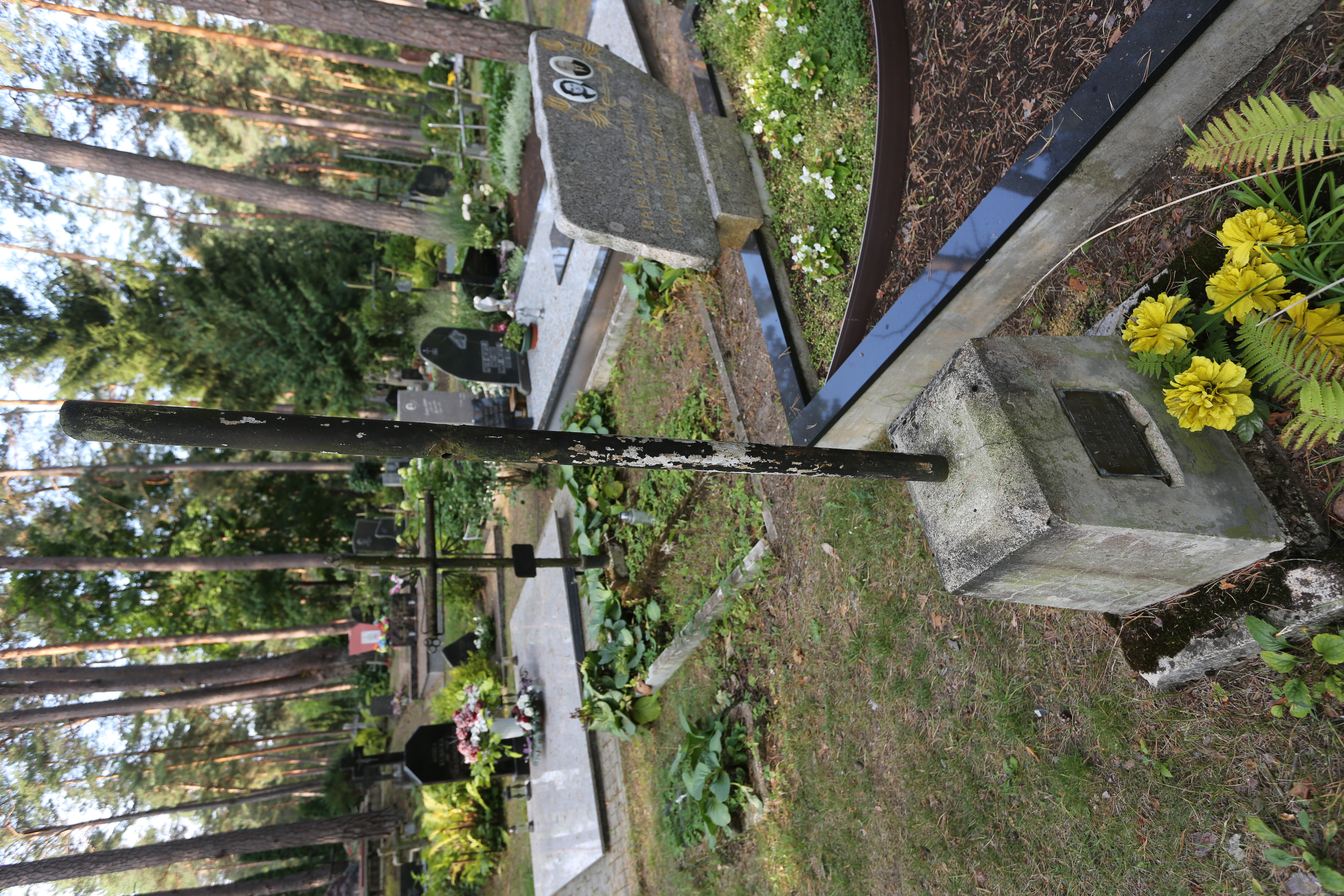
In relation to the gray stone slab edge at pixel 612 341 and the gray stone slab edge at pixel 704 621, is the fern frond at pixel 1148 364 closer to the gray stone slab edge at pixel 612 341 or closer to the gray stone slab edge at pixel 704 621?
the gray stone slab edge at pixel 704 621

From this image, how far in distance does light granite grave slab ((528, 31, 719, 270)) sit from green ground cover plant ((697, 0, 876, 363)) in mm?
598

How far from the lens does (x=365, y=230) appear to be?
19594mm

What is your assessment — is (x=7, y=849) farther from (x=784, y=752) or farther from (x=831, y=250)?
(x=831, y=250)

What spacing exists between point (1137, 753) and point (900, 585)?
1.46 metres

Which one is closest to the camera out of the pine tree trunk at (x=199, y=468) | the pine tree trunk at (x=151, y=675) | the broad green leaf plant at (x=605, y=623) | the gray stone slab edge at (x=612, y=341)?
the broad green leaf plant at (x=605, y=623)

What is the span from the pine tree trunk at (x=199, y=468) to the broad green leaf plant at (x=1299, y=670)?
1957 centimetres

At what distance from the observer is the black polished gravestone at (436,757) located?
982cm

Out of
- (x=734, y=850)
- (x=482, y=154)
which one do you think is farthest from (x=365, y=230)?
(x=734, y=850)

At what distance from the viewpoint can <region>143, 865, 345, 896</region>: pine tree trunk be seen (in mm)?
14094

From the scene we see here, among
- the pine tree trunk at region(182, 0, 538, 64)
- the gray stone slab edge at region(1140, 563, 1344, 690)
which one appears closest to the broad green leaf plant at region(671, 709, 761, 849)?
the gray stone slab edge at region(1140, 563, 1344, 690)

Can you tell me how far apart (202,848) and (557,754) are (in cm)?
931

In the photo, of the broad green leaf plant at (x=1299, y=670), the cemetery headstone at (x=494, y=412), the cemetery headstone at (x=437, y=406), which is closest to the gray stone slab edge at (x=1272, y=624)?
the broad green leaf plant at (x=1299, y=670)

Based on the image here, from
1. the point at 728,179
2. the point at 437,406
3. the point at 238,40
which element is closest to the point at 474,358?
the point at 437,406

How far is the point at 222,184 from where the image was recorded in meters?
10.2
